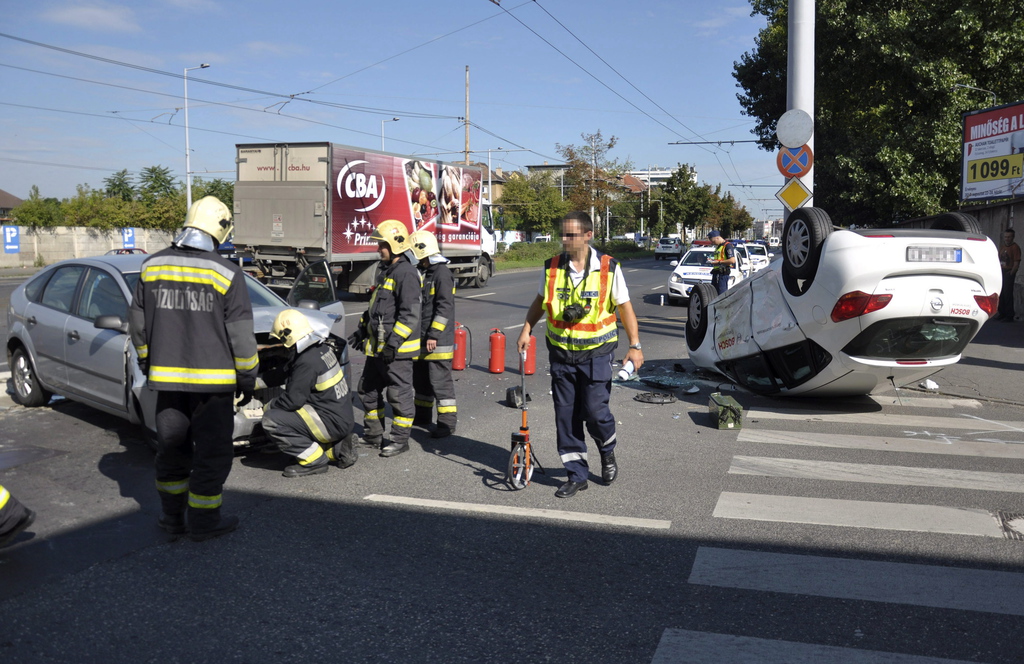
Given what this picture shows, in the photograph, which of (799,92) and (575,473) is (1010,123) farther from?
(575,473)

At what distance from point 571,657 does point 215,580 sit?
191 centimetres

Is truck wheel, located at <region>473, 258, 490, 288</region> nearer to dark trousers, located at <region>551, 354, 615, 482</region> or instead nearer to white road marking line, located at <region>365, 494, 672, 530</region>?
dark trousers, located at <region>551, 354, 615, 482</region>

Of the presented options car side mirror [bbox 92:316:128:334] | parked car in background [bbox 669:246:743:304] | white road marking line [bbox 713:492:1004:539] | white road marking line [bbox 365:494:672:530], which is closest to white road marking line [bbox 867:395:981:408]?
white road marking line [bbox 713:492:1004:539]

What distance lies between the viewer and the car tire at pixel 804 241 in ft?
24.5

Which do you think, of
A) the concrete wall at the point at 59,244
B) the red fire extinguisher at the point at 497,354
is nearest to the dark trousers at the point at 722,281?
the red fire extinguisher at the point at 497,354

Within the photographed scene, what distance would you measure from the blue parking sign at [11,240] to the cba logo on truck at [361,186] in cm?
2653

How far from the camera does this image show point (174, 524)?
4.85 metres

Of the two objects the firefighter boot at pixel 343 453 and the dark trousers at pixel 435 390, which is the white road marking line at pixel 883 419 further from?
the firefighter boot at pixel 343 453

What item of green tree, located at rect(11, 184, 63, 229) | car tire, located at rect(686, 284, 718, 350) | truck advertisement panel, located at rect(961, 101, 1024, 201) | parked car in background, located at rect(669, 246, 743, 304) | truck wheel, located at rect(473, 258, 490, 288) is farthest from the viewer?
green tree, located at rect(11, 184, 63, 229)

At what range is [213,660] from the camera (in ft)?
11.2

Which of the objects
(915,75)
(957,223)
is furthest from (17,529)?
(915,75)

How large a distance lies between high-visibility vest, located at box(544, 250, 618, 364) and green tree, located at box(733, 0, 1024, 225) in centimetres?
1985

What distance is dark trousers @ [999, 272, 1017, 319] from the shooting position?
16.0 m

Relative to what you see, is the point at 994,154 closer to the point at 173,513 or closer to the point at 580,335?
the point at 580,335
